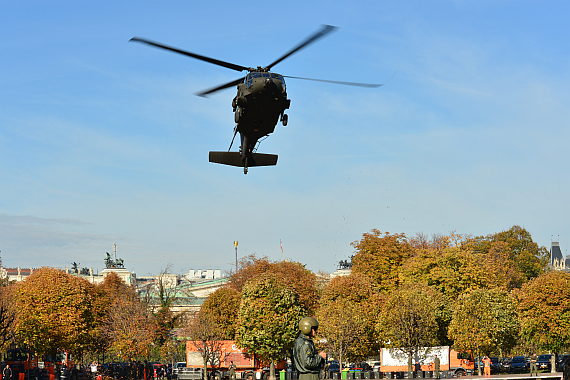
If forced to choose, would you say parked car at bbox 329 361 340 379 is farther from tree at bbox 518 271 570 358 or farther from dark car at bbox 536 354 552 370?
dark car at bbox 536 354 552 370

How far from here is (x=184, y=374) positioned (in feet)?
192

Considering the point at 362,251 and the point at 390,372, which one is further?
the point at 362,251

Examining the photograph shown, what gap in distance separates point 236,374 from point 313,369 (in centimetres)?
4883

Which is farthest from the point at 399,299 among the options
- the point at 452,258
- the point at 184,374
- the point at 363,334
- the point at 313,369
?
the point at 313,369

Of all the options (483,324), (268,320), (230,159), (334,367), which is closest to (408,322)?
(483,324)

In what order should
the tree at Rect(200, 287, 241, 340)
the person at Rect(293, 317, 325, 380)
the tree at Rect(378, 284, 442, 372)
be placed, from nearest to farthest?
the person at Rect(293, 317, 325, 380) < the tree at Rect(378, 284, 442, 372) < the tree at Rect(200, 287, 241, 340)

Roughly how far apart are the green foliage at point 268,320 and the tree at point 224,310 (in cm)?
850

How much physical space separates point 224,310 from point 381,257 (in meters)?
24.6

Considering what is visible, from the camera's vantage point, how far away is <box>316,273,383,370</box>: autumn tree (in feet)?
187

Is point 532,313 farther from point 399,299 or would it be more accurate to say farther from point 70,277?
point 70,277

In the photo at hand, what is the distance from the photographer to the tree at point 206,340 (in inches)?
2286

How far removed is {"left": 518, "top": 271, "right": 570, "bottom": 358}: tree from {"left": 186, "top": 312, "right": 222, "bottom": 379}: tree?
29408 mm

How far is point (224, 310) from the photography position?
66125 millimetres

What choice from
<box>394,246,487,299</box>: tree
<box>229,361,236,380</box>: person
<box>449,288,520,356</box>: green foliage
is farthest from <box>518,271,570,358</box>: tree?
<box>229,361,236,380</box>: person
